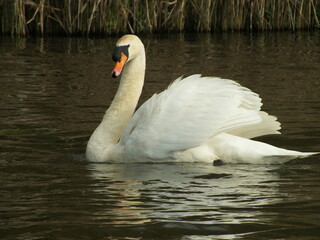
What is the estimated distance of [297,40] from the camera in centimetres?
1683

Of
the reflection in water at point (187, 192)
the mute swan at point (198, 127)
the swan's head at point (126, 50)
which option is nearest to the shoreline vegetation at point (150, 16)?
the swan's head at point (126, 50)

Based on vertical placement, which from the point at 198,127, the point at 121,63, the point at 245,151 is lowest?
the point at 245,151

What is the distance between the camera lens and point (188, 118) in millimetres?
7590

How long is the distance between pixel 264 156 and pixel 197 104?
0.75 meters

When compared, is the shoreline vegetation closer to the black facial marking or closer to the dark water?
the dark water

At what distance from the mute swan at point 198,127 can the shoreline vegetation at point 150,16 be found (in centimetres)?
860

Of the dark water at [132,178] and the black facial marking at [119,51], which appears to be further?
the black facial marking at [119,51]

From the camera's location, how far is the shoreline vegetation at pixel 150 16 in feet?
53.9

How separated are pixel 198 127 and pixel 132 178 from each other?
0.75 meters

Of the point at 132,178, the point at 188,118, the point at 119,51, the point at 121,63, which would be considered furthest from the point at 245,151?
the point at 119,51

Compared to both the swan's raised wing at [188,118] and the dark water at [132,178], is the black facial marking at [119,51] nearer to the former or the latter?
the swan's raised wing at [188,118]

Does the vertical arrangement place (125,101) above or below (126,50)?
below

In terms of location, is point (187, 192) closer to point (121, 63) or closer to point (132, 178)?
point (132, 178)

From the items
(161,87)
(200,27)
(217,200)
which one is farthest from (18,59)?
Answer: (217,200)
